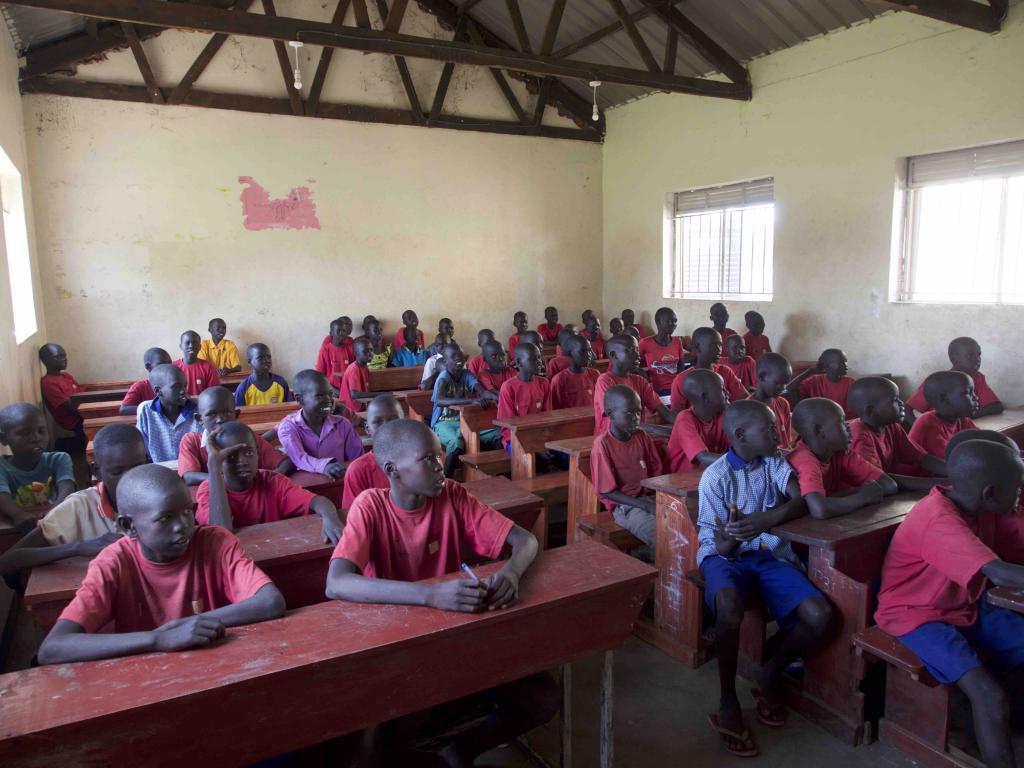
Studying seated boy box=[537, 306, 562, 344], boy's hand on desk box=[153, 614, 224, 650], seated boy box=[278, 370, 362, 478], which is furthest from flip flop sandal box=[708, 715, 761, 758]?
seated boy box=[537, 306, 562, 344]

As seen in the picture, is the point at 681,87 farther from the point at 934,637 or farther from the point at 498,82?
the point at 934,637

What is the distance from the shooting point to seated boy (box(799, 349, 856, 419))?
18.9 feet

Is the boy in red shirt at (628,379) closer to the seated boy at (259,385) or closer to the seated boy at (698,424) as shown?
the seated boy at (698,424)

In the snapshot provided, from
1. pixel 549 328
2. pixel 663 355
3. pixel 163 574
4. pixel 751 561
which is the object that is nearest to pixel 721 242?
pixel 663 355

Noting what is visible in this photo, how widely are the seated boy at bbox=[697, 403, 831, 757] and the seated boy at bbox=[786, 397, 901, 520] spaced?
67 millimetres

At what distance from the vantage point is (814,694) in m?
2.69

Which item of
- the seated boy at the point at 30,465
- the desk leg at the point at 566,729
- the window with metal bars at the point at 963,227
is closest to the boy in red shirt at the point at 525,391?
the seated boy at the point at 30,465

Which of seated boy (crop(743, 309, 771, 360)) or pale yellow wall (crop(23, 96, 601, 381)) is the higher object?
pale yellow wall (crop(23, 96, 601, 381))

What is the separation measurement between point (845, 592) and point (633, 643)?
102 centimetres

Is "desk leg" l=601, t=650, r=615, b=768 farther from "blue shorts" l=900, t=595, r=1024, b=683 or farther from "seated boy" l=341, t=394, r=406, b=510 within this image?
"seated boy" l=341, t=394, r=406, b=510

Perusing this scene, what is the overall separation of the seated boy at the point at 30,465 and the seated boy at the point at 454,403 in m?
2.48

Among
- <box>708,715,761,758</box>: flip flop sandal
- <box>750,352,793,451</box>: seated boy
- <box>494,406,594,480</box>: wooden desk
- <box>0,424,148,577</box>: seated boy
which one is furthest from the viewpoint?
<box>494,406,594,480</box>: wooden desk

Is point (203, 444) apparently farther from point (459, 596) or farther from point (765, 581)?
point (765, 581)

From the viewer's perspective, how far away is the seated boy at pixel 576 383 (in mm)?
5555
